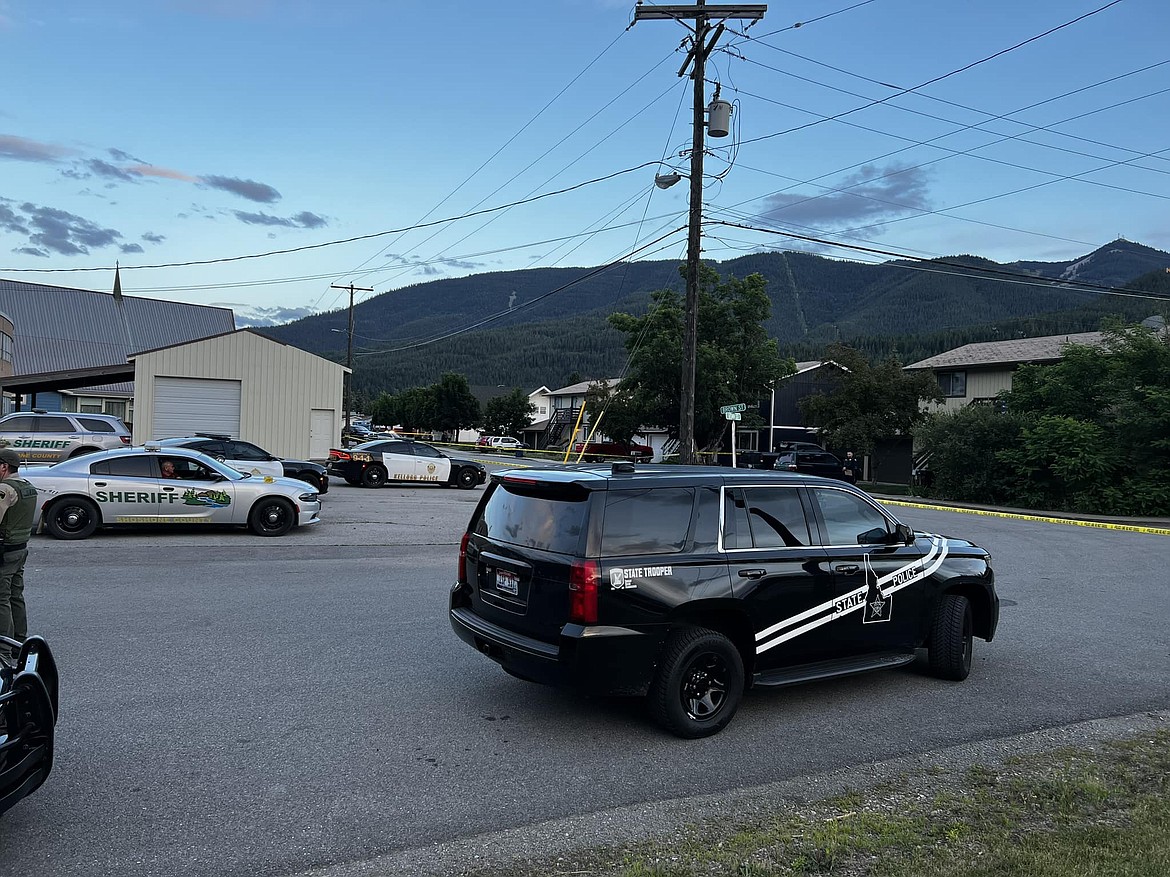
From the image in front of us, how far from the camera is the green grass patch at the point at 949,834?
381 centimetres

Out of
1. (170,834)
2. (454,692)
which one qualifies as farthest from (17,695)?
(454,692)

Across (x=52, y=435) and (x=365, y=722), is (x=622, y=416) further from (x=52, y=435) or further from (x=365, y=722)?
(x=365, y=722)

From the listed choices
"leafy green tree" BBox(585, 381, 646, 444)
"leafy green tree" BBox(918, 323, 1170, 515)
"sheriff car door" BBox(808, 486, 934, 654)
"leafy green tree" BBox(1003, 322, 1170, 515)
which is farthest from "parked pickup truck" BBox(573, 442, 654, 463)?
"sheriff car door" BBox(808, 486, 934, 654)

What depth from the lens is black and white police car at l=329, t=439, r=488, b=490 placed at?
26875 mm

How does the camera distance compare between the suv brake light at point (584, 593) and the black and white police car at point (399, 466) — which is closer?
the suv brake light at point (584, 593)

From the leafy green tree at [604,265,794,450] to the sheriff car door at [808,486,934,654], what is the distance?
121ft

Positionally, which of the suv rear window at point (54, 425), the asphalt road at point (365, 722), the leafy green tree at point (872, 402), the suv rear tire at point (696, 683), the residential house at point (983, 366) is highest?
the residential house at point (983, 366)

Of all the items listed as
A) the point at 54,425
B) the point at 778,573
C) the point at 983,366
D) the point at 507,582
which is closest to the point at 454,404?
the point at 983,366

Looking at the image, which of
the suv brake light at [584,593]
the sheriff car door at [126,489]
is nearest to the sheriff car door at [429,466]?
the sheriff car door at [126,489]

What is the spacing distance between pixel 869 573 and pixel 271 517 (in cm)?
1131

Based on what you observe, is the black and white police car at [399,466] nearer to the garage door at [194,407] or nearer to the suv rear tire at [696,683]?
the garage door at [194,407]

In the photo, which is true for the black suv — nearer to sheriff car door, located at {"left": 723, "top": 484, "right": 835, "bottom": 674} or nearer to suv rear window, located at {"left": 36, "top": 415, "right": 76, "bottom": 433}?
sheriff car door, located at {"left": 723, "top": 484, "right": 835, "bottom": 674}

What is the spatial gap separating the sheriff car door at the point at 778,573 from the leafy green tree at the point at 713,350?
3760cm

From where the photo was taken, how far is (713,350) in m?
43.4
